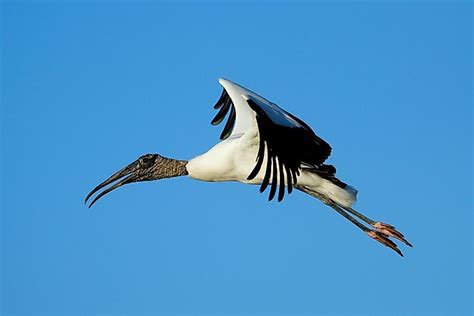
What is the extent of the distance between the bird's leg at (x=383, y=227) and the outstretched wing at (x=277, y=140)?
0.88m

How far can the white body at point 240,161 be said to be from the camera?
11258 mm

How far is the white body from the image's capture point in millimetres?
11258

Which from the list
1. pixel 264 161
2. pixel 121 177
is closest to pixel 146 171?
pixel 121 177

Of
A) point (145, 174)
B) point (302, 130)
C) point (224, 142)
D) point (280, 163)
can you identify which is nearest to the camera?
point (280, 163)

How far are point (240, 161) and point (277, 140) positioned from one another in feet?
3.90

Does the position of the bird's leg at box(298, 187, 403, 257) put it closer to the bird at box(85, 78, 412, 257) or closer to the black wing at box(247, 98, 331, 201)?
the bird at box(85, 78, 412, 257)

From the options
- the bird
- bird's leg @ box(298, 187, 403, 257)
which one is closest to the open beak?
the bird

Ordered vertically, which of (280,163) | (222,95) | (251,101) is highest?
(222,95)

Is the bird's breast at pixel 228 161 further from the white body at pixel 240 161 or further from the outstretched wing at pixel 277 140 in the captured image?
the outstretched wing at pixel 277 140

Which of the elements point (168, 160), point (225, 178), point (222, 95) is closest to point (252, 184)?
point (225, 178)

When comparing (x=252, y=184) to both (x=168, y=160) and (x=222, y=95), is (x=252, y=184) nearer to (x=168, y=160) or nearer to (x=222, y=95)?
(x=168, y=160)

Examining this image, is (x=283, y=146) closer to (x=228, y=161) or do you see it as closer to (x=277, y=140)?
(x=277, y=140)

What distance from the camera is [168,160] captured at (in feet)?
40.4

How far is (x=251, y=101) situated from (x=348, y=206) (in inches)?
79.4
